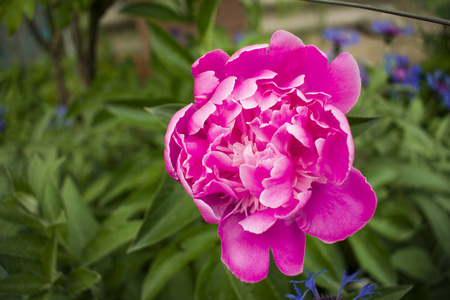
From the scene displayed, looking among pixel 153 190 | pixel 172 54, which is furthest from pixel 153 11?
pixel 153 190

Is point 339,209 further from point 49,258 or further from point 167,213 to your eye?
point 49,258

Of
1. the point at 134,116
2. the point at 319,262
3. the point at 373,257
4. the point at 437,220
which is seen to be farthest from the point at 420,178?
the point at 134,116

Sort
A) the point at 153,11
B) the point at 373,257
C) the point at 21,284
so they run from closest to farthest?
the point at 21,284 → the point at 373,257 → the point at 153,11

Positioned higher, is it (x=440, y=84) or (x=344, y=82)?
(x=344, y=82)

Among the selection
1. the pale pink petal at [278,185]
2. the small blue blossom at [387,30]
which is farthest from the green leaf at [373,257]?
the small blue blossom at [387,30]

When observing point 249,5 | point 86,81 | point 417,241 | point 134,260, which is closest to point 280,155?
point 134,260

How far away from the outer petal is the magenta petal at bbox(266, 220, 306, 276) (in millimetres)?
114

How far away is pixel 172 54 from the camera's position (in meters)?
0.72

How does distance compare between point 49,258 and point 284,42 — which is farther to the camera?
A: point 49,258

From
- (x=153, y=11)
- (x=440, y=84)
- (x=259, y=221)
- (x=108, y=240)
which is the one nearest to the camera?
(x=259, y=221)

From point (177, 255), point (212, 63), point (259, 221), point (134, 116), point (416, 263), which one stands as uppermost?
point (212, 63)

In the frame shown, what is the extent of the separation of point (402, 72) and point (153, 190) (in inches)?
35.0

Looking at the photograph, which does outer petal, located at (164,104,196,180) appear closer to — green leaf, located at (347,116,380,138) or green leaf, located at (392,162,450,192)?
green leaf, located at (347,116,380,138)

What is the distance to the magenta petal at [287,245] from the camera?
13.9 inches
